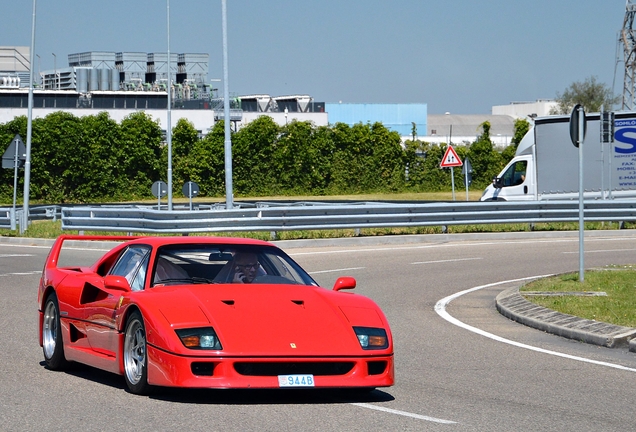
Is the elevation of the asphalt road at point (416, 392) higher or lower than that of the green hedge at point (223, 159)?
lower

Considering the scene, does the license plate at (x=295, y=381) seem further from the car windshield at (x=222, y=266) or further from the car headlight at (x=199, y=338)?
the car windshield at (x=222, y=266)

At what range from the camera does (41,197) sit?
56188mm

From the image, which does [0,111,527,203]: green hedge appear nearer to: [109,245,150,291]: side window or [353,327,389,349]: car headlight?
[109,245,150,291]: side window

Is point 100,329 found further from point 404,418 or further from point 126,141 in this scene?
point 126,141

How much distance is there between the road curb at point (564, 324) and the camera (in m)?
10.3

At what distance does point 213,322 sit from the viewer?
682 cm

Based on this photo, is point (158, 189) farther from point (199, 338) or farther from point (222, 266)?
point (199, 338)

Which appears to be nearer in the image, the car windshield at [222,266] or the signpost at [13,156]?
the car windshield at [222,266]

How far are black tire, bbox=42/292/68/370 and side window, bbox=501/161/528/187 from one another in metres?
28.3

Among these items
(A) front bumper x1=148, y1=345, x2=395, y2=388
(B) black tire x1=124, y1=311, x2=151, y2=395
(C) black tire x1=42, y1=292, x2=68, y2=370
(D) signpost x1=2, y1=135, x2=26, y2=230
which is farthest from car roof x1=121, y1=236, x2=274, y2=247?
(D) signpost x1=2, y1=135, x2=26, y2=230

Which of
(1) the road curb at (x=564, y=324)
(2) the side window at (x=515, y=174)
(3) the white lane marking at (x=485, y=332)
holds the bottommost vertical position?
(3) the white lane marking at (x=485, y=332)

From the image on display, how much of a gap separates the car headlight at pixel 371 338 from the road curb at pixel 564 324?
150 inches

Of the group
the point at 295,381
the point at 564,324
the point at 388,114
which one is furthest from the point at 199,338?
the point at 388,114

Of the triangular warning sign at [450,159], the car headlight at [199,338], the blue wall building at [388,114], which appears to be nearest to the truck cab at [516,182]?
the triangular warning sign at [450,159]
